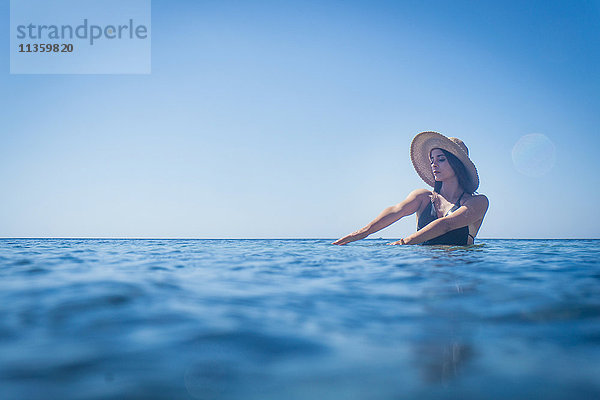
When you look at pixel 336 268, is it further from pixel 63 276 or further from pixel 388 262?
pixel 63 276

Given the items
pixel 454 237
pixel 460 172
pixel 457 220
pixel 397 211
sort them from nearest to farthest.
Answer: pixel 457 220
pixel 454 237
pixel 397 211
pixel 460 172

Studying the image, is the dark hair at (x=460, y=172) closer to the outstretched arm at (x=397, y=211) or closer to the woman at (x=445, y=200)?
the woman at (x=445, y=200)

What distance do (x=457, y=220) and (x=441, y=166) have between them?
50.7 inches

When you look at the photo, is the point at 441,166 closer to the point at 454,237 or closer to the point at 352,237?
the point at 454,237

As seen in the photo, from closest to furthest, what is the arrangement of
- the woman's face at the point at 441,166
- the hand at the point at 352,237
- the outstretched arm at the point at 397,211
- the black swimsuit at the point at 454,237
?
the black swimsuit at the point at 454,237, the outstretched arm at the point at 397,211, the woman's face at the point at 441,166, the hand at the point at 352,237

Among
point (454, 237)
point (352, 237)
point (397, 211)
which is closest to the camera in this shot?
point (454, 237)

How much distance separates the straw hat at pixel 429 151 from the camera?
654cm

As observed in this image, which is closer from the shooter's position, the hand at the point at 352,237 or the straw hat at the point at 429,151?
the straw hat at the point at 429,151

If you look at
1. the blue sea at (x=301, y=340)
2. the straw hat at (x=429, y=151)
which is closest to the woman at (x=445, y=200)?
the straw hat at (x=429, y=151)

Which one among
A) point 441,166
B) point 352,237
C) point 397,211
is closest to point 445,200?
point 441,166

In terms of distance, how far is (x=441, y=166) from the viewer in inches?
263

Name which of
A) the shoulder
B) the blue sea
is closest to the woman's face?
the shoulder

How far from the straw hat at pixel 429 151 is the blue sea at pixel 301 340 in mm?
4255

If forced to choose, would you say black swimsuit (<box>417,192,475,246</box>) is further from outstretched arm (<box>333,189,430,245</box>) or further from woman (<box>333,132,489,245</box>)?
outstretched arm (<box>333,189,430,245</box>)
